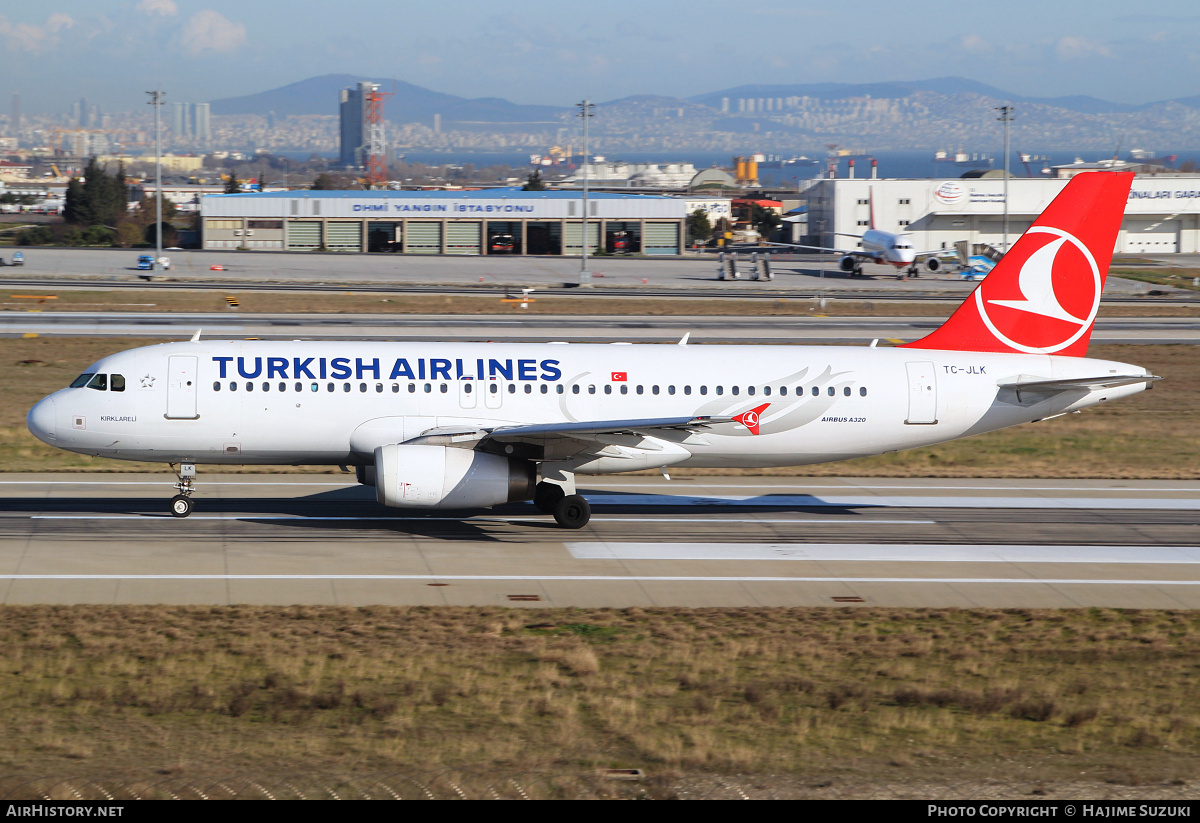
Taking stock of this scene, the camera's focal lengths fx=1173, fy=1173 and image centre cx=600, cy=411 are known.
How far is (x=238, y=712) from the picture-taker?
16188 mm

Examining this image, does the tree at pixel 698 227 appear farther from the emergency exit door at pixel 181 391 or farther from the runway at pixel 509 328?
the emergency exit door at pixel 181 391

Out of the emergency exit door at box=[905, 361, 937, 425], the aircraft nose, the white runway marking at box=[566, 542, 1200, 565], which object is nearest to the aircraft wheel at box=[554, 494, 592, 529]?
the white runway marking at box=[566, 542, 1200, 565]

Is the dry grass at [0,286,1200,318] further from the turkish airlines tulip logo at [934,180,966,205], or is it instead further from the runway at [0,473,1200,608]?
the turkish airlines tulip logo at [934,180,966,205]

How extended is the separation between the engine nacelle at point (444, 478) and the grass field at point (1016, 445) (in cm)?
1058

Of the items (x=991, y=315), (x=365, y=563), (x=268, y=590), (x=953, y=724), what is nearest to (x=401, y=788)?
(x=953, y=724)

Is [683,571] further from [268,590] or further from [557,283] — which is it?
[557,283]

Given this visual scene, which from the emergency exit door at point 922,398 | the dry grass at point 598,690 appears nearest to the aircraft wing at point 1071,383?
the emergency exit door at point 922,398

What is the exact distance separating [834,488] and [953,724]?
1942cm

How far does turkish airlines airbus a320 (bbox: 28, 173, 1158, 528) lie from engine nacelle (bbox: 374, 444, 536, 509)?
0.04 metres

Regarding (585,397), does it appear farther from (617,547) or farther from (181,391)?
(181,391)

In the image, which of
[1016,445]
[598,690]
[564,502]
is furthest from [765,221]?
[598,690]

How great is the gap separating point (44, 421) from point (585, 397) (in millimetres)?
12913

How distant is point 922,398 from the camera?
30438mm

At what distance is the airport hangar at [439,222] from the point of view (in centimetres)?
14312
